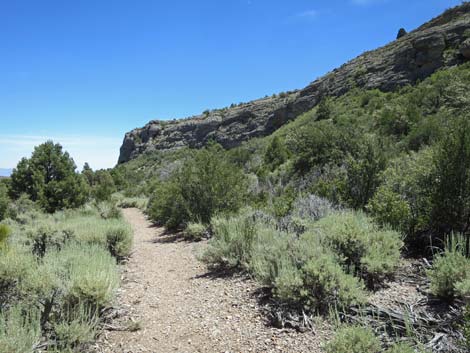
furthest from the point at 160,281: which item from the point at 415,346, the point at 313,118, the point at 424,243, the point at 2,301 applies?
the point at 313,118

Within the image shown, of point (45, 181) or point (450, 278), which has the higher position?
point (45, 181)

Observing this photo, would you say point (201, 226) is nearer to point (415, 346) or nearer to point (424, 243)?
point (424, 243)

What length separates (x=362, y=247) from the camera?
17.2 feet

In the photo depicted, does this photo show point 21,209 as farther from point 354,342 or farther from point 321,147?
point 354,342

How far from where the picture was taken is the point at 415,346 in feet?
10.7

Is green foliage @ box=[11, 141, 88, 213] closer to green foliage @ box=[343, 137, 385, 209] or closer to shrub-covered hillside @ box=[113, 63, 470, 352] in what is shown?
shrub-covered hillside @ box=[113, 63, 470, 352]

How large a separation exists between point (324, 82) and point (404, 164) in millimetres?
35107

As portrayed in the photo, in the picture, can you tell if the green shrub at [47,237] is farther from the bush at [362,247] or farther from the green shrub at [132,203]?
the green shrub at [132,203]

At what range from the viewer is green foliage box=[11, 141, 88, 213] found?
1759cm

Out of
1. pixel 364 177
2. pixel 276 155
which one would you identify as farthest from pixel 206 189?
pixel 276 155

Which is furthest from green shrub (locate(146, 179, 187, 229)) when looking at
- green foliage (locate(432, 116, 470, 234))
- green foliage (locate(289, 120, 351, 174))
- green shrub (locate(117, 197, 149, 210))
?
green shrub (locate(117, 197, 149, 210))

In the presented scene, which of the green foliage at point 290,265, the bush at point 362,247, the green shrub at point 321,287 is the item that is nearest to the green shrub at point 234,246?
the green foliage at point 290,265

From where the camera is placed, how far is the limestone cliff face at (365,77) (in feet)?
93.9

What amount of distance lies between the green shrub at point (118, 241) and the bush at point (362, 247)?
5142 millimetres
